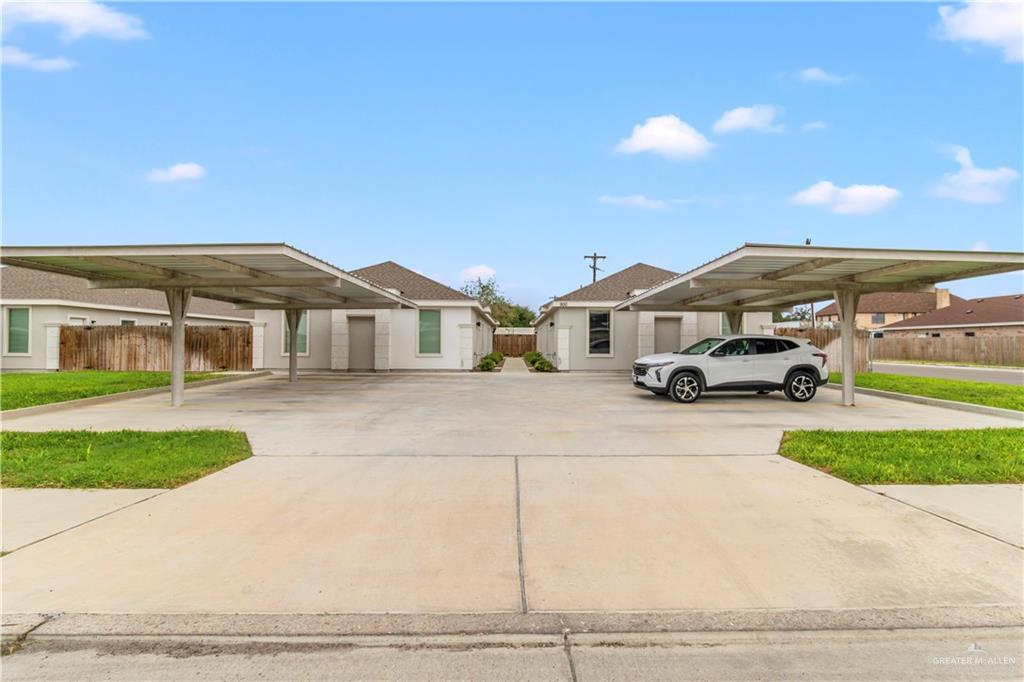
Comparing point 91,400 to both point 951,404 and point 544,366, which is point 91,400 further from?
point 951,404

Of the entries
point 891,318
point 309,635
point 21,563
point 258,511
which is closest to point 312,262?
point 258,511

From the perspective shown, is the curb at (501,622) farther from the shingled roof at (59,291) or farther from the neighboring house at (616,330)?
the shingled roof at (59,291)

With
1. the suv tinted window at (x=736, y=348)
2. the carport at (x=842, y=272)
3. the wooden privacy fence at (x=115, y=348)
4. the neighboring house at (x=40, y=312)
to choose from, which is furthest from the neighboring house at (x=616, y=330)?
the neighboring house at (x=40, y=312)

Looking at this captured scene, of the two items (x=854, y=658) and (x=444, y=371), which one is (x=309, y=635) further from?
(x=444, y=371)

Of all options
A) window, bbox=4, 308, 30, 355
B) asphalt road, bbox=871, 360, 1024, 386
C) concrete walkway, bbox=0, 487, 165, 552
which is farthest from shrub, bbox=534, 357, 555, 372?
window, bbox=4, 308, 30, 355

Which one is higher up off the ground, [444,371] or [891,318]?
[891,318]

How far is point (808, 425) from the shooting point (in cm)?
1005

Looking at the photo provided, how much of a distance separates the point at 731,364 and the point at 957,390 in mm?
7488

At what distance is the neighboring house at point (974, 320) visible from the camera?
125 ft

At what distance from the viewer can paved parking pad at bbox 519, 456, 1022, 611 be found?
3475 millimetres

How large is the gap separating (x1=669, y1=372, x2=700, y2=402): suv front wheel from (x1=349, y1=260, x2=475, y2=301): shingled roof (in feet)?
39.9

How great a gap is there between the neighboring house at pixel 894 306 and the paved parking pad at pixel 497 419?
49806 millimetres

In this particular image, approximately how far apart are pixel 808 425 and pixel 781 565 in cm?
708

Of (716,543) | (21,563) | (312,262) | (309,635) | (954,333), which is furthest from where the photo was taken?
(954,333)
